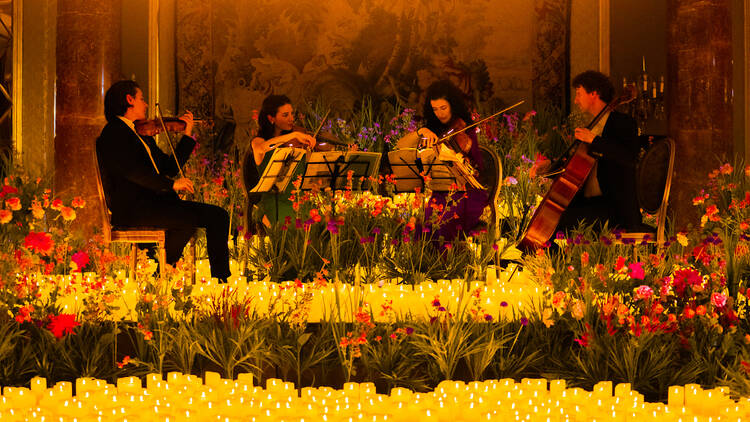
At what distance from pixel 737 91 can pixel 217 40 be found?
17.5ft

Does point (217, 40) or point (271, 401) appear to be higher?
point (217, 40)

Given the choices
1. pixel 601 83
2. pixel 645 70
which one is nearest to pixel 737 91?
pixel 645 70

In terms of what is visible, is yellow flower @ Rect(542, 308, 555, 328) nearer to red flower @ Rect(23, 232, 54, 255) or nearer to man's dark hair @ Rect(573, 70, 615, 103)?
man's dark hair @ Rect(573, 70, 615, 103)

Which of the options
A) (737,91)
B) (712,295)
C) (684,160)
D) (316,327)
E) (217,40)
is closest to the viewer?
(712,295)

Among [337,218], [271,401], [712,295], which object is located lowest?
[271,401]

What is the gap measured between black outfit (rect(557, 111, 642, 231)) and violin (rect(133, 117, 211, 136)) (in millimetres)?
2336

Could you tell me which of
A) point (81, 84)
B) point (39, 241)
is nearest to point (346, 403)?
point (39, 241)

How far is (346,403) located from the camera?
145 inches

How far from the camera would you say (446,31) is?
10945 mm

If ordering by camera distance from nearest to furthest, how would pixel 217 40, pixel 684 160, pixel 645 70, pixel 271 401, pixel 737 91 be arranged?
1. pixel 271 401
2. pixel 684 160
3. pixel 737 91
4. pixel 645 70
5. pixel 217 40

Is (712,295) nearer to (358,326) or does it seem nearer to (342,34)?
(358,326)

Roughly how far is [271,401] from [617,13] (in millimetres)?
6884

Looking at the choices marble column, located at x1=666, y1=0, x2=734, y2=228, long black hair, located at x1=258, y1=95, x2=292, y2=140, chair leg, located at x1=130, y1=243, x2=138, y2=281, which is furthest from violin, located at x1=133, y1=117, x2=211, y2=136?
marble column, located at x1=666, y1=0, x2=734, y2=228

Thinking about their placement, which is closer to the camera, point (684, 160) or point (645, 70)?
point (684, 160)
